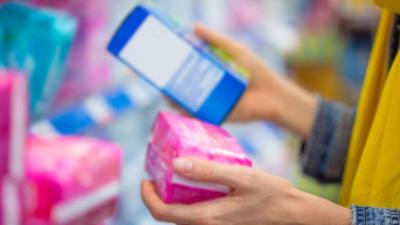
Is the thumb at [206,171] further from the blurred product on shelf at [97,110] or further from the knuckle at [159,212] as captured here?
the blurred product on shelf at [97,110]

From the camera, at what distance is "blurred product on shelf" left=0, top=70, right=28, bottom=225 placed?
89 centimetres

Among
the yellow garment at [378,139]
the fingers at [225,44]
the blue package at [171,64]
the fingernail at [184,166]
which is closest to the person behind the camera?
the fingernail at [184,166]

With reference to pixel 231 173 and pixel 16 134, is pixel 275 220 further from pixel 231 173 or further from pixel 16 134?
pixel 16 134

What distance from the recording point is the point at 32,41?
1098 mm

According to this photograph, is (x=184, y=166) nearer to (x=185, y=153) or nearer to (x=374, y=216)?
(x=185, y=153)

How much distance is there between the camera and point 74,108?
1.39 metres

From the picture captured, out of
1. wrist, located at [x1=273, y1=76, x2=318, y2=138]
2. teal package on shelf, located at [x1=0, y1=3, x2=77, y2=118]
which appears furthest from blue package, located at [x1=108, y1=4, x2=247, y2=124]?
wrist, located at [x1=273, y1=76, x2=318, y2=138]

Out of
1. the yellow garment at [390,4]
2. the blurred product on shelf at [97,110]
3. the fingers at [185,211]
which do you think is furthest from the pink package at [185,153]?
the blurred product on shelf at [97,110]

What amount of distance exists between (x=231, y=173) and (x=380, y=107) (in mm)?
250

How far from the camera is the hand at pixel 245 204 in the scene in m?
0.80

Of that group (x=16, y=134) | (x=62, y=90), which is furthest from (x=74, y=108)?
(x=16, y=134)

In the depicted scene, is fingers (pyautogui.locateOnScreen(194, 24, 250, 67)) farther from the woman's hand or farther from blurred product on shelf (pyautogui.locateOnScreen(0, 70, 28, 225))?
blurred product on shelf (pyautogui.locateOnScreen(0, 70, 28, 225))

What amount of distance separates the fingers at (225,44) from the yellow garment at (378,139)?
0.33 metres

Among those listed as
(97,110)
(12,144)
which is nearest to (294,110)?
(97,110)
